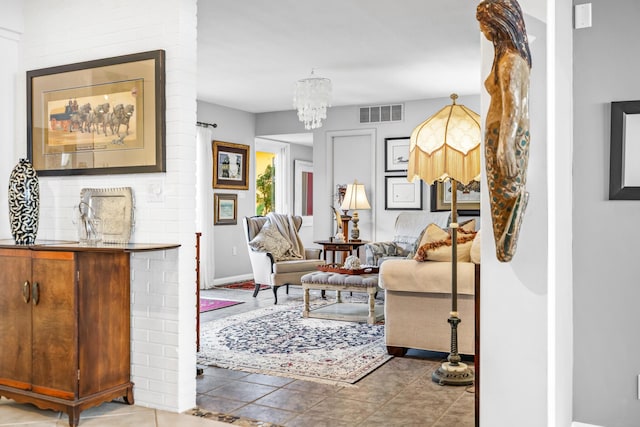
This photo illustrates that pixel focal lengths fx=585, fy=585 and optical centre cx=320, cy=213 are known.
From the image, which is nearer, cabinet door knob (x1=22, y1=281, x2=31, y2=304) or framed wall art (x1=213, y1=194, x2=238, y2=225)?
cabinet door knob (x1=22, y1=281, x2=31, y2=304)

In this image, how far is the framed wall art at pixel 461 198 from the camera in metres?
7.68

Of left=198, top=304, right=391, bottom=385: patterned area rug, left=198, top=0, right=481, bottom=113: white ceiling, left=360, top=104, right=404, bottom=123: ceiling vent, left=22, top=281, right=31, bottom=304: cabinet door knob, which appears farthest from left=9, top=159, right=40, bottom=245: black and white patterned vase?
left=360, top=104, right=404, bottom=123: ceiling vent

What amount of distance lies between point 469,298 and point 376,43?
2.47 m

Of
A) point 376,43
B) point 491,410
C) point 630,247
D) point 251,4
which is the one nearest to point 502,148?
point 491,410

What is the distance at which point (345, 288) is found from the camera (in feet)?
18.6

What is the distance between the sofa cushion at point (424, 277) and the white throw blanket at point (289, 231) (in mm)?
3018

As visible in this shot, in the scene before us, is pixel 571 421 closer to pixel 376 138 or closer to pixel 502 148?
pixel 502 148

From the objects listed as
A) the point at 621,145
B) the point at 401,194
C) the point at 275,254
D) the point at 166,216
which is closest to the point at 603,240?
the point at 621,145

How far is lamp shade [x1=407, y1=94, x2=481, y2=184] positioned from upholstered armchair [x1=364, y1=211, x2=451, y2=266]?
367cm

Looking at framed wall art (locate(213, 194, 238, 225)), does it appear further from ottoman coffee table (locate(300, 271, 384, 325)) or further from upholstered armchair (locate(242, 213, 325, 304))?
ottoman coffee table (locate(300, 271, 384, 325))

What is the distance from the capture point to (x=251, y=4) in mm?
4219

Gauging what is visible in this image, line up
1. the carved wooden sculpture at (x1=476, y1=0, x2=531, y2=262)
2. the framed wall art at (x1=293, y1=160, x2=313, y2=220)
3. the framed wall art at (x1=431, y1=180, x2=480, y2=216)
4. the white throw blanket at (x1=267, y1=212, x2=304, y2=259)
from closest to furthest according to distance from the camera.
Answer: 1. the carved wooden sculpture at (x1=476, y1=0, x2=531, y2=262)
2. the white throw blanket at (x1=267, y1=212, x2=304, y2=259)
3. the framed wall art at (x1=431, y1=180, x2=480, y2=216)
4. the framed wall art at (x1=293, y1=160, x2=313, y2=220)

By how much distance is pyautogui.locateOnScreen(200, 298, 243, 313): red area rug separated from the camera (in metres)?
6.47

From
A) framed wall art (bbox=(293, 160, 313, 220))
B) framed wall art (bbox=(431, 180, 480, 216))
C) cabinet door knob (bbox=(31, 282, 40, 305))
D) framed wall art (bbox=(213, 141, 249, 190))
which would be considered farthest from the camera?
framed wall art (bbox=(293, 160, 313, 220))
